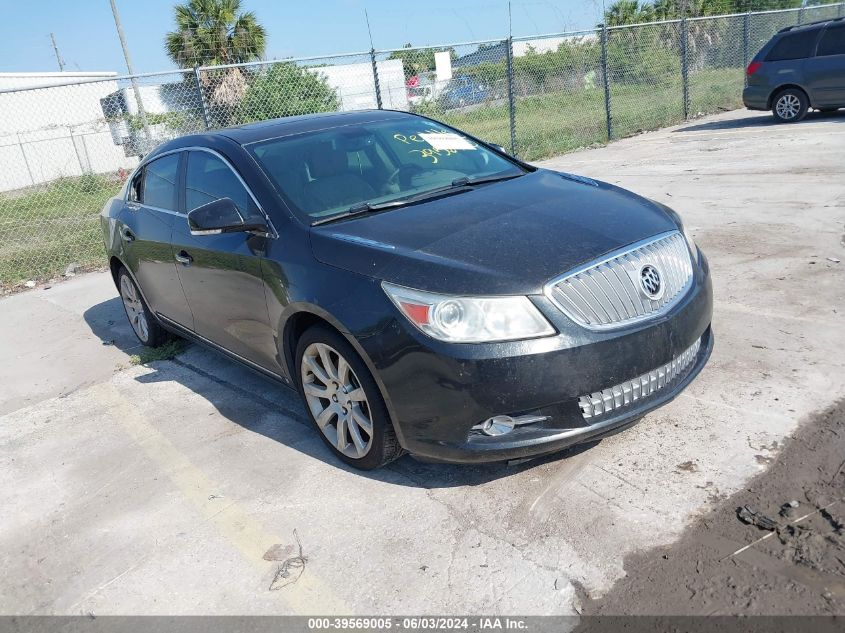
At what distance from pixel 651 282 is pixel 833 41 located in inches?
495

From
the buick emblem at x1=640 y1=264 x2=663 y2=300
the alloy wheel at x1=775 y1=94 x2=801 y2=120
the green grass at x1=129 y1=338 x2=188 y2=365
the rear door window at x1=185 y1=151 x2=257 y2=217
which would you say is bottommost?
the green grass at x1=129 y1=338 x2=188 y2=365

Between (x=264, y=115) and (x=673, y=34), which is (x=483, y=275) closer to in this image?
(x=264, y=115)

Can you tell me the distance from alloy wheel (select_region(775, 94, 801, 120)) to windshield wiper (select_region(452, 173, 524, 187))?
1157cm

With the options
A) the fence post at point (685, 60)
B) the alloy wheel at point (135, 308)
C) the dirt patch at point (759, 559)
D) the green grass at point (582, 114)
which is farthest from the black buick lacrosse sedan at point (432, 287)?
the fence post at point (685, 60)

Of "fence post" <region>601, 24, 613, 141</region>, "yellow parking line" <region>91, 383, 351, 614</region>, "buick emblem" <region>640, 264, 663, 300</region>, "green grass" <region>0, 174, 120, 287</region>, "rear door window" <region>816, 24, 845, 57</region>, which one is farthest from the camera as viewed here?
"fence post" <region>601, 24, 613, 141</region>

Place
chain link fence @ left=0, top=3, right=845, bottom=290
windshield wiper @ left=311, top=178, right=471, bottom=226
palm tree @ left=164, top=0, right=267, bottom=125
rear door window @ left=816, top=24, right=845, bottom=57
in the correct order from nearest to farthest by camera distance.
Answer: windshield wiper @ left=311, top=178, right=471, bottom=226
chain link fence @ left=0, top=3, right=845, bottom=290
rear door window @ left=816, top=24, right=845, bottom=57
palm tree @ left=164, top=0, right=267, bottom=125

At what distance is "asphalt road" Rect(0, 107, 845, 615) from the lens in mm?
2787

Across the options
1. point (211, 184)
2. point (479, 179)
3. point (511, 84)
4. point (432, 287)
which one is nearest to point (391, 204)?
point (479, 179)

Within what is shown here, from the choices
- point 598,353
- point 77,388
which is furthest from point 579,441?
point 77,388

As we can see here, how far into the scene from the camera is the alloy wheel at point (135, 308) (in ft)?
19.2

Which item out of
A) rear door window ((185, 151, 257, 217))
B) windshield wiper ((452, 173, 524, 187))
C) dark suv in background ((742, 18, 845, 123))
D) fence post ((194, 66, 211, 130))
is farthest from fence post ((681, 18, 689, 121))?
rear door window ((185, 151, 257, 217))

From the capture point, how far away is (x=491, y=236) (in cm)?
326

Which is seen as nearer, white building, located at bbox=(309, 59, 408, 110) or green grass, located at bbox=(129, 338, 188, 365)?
green grass, located at bbox=(129, 338, 188, 365)

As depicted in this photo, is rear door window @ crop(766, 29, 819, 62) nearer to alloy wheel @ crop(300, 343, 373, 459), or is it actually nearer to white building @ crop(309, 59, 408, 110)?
white building @ crop(309, 59, 408, 110)
